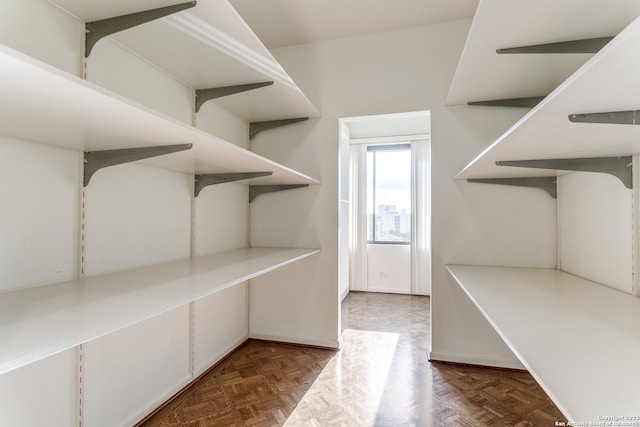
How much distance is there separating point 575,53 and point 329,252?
1.90 meters

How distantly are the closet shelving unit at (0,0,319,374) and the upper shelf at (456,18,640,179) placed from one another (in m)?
1.04

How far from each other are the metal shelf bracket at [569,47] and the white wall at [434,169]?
88 centimetres

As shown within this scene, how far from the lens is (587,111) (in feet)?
2.73

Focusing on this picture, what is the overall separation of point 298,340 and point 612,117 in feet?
7.87

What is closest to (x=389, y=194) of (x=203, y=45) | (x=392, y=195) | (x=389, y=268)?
(x=392, y=195)

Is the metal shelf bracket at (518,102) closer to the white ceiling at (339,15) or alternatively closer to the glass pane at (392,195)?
the white ceiling at (339,15)

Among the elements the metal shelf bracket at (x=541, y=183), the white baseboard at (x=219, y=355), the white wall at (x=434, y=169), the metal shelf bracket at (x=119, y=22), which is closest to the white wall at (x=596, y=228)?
the metal shelf bracket at (x=541, y=183)

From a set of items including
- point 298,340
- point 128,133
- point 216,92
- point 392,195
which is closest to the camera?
point 128,133

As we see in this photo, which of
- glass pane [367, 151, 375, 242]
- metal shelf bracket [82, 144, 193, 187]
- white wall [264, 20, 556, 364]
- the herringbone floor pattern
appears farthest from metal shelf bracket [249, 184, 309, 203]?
glass pane [367, 151, 375, 242]

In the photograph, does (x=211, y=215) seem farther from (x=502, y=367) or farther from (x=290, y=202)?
(x=502, y=367)

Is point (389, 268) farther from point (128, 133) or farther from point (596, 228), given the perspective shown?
point (128, 133)

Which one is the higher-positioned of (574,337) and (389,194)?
(389,194)

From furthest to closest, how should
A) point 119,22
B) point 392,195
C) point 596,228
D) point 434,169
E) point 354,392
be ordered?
point 392,195 → point 434,169 → point 354,392 → point 596,228 → point 119,22

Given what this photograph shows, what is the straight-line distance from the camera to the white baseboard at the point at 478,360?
6.86 feet
